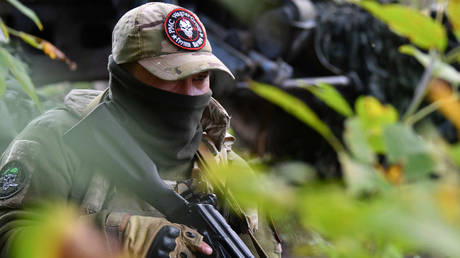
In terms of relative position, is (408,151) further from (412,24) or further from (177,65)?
(177,65)

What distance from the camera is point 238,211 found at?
2055 millimetres

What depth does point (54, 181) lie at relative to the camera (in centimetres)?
174

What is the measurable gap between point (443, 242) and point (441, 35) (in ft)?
0.66

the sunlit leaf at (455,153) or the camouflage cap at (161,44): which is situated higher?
the sunlit leaf at (455,153)

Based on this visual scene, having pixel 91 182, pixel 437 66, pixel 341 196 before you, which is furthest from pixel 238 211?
pixel 341 196

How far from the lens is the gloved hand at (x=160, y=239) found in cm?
164

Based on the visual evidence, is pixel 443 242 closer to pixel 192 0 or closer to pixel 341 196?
pixel 341 196

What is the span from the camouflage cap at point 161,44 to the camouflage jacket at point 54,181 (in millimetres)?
258

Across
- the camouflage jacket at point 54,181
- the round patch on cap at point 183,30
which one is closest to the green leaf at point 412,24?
the camouflage jacket at point 54,181

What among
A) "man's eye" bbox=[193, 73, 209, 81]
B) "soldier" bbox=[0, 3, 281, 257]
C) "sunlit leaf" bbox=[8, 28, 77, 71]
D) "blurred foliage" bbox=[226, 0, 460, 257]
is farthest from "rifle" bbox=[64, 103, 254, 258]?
"blurred foliage" bbox=[226, 0, 460, 257]

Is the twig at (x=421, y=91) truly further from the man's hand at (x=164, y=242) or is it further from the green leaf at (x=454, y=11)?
the man's hand at (x=164, y=242)

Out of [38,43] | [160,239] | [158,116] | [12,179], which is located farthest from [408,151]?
[38,43]

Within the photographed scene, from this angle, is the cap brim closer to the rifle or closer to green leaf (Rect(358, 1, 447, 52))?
the rifle

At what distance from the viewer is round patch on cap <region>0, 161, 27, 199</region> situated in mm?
1707
